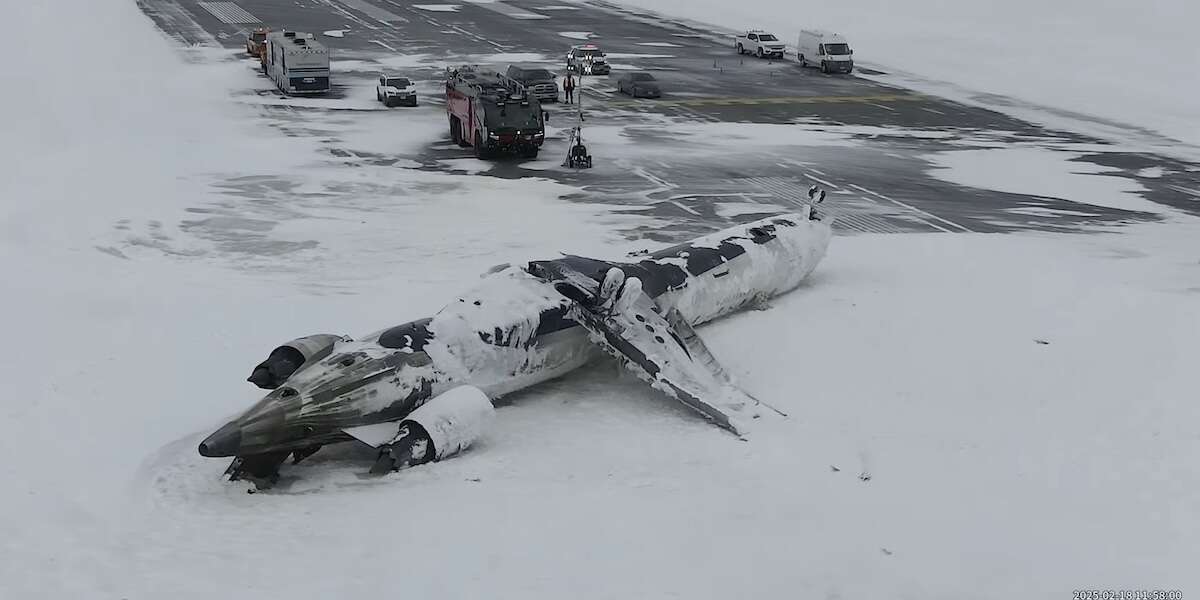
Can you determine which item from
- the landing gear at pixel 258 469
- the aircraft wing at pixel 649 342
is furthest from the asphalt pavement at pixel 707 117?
the landing gear at pixel 258 469

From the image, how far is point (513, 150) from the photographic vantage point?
47.6 metres

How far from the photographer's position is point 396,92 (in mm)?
58594

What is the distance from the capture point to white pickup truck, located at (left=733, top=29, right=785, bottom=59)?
82375 millimetres

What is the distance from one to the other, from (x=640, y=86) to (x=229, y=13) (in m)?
46.3

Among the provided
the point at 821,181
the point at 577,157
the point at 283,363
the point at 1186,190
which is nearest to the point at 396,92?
the point at 577,157

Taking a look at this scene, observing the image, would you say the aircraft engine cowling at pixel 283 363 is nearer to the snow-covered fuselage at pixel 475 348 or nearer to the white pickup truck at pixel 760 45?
the snow-covered fuselage at pixel 475 348

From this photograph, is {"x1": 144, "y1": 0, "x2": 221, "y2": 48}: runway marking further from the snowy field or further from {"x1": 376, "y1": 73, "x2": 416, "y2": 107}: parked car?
the snowy field

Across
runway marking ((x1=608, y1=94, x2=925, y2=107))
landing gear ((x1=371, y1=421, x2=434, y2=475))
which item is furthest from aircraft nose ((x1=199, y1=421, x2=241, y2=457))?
runway marking ((x1=608, y1=94, x2=925, y2=107))

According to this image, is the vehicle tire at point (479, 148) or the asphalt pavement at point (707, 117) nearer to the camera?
the asphalt pavement at point (707, 117)

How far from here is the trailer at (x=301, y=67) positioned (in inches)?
2354

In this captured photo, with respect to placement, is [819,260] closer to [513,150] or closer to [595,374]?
[595,374]

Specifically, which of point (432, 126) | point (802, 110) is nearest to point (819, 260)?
point (432, 126)

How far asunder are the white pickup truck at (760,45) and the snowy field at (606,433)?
47.4 m

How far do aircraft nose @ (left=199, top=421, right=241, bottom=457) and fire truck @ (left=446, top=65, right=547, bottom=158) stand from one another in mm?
30053
